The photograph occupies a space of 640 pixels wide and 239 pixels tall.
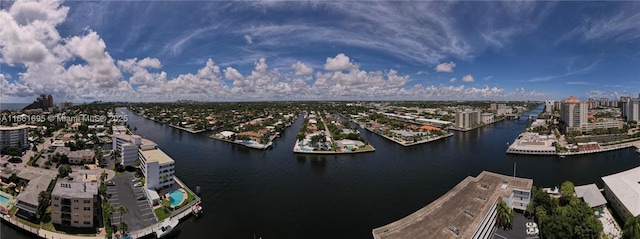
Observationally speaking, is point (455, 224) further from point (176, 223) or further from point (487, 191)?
point (176, 223)

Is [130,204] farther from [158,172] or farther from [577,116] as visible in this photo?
[577,116]

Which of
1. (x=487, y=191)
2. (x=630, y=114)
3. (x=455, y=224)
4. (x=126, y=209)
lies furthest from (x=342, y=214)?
(x=630, y=114)

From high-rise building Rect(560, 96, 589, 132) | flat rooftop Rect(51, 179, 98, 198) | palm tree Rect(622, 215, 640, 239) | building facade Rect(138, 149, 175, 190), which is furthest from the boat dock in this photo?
high-rise building Rect(560, 96, 589, 132)

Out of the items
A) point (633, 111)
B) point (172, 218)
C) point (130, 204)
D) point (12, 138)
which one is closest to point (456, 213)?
point (172, 218)

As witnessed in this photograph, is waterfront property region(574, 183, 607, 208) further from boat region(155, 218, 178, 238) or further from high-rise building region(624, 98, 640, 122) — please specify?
high-rise building region(624, 98, 640, 122)

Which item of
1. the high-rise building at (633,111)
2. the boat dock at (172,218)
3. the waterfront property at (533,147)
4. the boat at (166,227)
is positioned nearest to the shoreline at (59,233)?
the boat dock at (172,218)

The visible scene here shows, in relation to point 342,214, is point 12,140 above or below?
above

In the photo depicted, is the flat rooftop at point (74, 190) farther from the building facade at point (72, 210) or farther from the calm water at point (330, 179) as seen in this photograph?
the calm water at point (330, 179)
